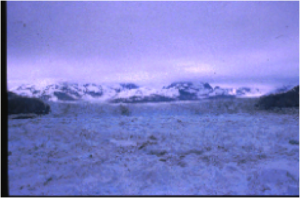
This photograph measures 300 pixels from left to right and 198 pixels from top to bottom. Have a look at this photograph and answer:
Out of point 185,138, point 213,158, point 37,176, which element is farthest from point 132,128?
point 37,176

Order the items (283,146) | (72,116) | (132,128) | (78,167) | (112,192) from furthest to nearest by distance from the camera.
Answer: (72,116) < (132,128) < (283,146) < (78,167) < (112,192)

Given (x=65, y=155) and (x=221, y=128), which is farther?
(x=221, y=128)

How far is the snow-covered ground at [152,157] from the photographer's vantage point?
3.64 m

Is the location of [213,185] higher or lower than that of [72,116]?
lower

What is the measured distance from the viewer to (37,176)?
12.6ft

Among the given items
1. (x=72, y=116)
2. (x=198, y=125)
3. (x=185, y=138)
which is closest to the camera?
(x=185, y=138)

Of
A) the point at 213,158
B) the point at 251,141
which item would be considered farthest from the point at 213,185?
the point at 251,141

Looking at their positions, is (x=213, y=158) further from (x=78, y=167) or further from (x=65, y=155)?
(x=65, y=155)

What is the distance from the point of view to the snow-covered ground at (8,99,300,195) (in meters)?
3.64

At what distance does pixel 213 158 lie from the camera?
4.96m

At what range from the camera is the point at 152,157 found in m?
5.02

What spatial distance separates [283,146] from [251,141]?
867 mm

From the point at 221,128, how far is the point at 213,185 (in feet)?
12.5

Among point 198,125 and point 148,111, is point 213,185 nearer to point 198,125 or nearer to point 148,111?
point 198,125
